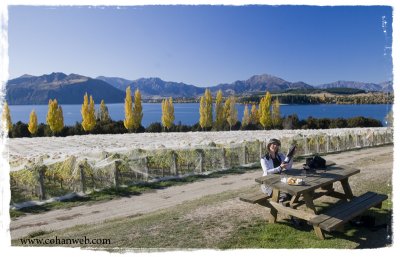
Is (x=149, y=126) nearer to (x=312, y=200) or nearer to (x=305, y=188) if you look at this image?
(x=312, y=200)

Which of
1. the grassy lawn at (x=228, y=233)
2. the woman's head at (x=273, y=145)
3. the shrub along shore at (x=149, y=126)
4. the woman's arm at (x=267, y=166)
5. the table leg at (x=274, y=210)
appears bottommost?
the shrub along shore at (x=149, y=126)

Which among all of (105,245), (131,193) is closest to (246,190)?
(131,193)

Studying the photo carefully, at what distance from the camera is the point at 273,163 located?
734 cm

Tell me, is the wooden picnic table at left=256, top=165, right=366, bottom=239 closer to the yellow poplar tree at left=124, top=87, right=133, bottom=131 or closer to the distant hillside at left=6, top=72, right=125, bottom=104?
the yellow poplar tree at left=124, top=87, right=133, bottom=131

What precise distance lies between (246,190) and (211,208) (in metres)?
3.05

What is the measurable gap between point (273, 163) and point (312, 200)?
131 cm

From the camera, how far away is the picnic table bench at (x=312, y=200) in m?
5.84

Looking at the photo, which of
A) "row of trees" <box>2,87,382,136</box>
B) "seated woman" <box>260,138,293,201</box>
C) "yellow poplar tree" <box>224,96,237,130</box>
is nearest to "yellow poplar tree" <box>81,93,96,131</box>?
"row of trees" <box>2,87,382,136</box>

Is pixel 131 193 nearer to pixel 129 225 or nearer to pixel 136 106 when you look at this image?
pixel 129 225

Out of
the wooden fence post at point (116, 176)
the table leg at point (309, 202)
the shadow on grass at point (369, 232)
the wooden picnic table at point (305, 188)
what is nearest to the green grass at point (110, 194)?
the wooden fence post at point (116, 176)

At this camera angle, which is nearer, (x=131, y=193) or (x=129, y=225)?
(x=129, y=225)

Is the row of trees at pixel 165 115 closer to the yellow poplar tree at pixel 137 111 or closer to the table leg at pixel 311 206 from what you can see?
the yellow poplar tree at pixel 137 111

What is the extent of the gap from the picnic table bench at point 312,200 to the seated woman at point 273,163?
0.55 feet

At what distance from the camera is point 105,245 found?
5.91 m
